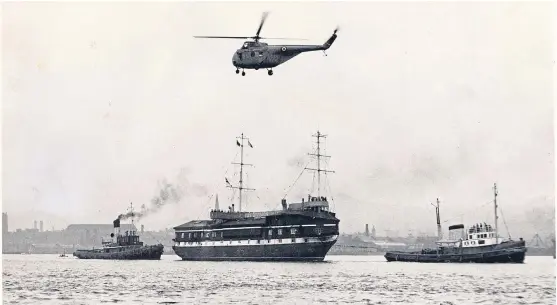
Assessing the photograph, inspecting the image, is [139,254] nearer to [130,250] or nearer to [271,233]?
[130,250]

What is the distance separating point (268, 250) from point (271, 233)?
1995 mm

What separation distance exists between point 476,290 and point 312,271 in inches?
790

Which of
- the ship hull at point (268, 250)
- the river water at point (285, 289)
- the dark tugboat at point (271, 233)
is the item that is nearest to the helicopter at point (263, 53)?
the river water at point (285, 289)

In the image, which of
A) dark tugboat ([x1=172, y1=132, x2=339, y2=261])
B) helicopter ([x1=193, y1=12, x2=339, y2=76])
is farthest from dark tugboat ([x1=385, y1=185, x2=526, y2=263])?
helicopter ([x1=193, y1=12, x2=339, y2=76])

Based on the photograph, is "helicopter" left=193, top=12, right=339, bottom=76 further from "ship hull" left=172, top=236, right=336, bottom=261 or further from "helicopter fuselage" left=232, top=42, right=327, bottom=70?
"ship hull" left=172, top=236, right=336, bottom=261

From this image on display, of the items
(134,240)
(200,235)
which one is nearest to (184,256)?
(200,235)

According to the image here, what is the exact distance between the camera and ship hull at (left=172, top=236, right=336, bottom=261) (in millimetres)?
78375

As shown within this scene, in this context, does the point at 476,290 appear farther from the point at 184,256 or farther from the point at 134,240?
the point at 134,240

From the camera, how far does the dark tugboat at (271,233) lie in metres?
78.2

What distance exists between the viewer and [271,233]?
80750 millimetres

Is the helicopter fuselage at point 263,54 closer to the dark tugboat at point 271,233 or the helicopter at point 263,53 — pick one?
the helicopter at point 263,53

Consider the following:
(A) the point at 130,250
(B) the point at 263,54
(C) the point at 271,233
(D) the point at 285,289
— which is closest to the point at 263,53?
(B) the point at 263,54

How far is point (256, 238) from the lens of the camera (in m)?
82.1

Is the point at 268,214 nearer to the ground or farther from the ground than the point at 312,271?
farther from the ground
